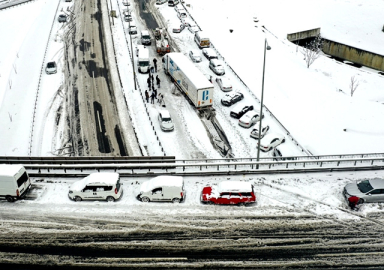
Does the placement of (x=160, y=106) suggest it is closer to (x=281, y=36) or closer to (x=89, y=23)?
(x=89, y=23)

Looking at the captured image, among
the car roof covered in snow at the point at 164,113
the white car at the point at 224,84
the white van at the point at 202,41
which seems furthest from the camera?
the white van at the point at 202,41

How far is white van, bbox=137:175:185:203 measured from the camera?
80.5ft

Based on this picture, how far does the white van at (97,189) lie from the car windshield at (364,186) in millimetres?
16257

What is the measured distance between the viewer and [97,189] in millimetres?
24797

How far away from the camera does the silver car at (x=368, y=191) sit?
2436 centimetres

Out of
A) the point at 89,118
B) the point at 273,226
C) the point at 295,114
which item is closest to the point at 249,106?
the point at 295,114

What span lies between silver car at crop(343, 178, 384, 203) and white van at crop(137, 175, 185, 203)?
11.2 meters

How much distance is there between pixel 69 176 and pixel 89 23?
42.6m

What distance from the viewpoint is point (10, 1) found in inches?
2689

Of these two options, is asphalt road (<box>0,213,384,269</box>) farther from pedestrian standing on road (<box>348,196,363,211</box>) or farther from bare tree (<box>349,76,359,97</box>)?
bare tree (<box>349,76,359,97</box>)

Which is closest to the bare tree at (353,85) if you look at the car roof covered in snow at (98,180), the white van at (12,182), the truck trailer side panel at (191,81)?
the truck trailer side panel at (191,81)

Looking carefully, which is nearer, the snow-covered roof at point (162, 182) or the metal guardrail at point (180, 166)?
the snow-covered roof at point (162, 182)

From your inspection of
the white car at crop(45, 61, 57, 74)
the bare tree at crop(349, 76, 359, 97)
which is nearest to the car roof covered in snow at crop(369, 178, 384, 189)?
the bare tree at crop(349, 76, 359, 97)

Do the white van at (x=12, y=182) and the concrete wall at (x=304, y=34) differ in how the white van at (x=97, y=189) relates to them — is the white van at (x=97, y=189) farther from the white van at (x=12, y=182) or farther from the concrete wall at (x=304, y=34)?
the concrete wall at (x=304, y=34)
